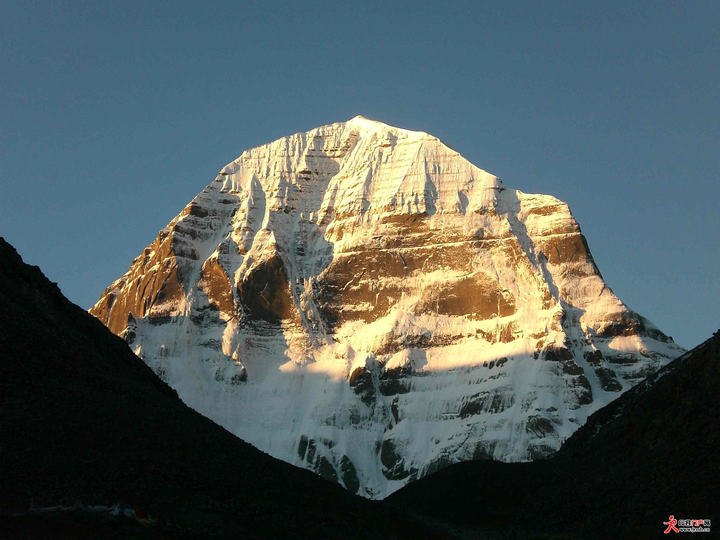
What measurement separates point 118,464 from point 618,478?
48.0 m

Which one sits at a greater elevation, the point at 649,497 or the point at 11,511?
the point at 649,497

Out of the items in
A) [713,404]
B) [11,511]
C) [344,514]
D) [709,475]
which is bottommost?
[11,511]

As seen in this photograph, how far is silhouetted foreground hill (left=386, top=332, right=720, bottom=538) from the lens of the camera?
338ft

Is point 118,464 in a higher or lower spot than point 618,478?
lower

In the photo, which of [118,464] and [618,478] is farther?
[618,478]

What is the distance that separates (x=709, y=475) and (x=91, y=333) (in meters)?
63.0

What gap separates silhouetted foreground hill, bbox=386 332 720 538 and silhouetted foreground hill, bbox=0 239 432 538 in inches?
667

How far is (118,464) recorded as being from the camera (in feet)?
305

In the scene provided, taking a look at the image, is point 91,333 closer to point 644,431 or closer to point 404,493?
point 404,493

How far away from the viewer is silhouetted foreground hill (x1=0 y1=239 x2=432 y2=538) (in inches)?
3364

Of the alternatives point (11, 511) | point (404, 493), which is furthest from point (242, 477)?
point (404, 493)

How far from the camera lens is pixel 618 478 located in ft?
380

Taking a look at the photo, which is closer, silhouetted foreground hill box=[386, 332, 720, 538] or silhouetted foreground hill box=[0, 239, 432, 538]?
silhouetted foreground hill box=[0, 239, 432, 538]

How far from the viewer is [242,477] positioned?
99.1m
